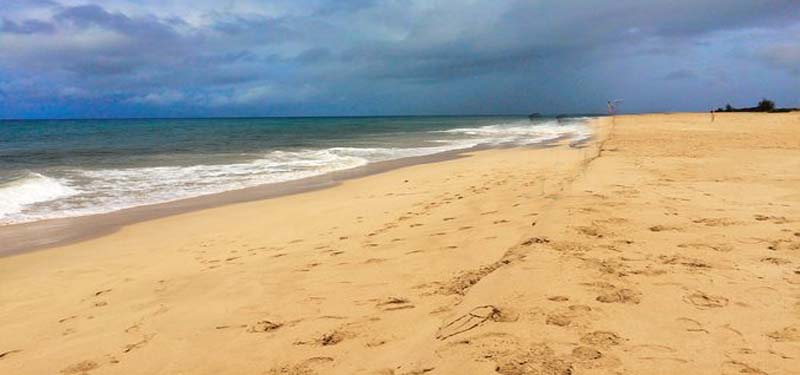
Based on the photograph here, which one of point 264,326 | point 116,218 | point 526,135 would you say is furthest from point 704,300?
point 526,135

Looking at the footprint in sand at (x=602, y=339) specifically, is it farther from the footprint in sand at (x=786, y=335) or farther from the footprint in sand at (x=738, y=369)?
the footprint in sand at (x=786, y=335)

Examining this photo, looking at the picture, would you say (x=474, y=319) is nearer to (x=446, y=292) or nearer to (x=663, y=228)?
(x=446, y=292)

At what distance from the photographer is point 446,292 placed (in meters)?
3.94

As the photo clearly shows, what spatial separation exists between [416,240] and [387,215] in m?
2.07

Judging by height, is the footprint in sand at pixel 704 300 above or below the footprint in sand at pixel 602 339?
above

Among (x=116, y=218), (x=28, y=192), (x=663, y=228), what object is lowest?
(x=116, y=218)

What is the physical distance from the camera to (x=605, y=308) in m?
3.28

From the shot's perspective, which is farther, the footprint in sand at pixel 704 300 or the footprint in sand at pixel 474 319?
the footprint in sand at pixel 704 300

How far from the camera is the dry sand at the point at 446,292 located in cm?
285

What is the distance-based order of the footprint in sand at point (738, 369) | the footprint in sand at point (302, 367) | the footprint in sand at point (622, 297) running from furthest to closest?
the footprint in sand at point (622, 297)
the footprint in sand at point (302, 367)
the footprint in sand at point (738, 369)

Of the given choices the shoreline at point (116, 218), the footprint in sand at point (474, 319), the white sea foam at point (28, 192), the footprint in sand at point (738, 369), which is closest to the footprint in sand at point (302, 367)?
the footprint in sand at point (474, 319)

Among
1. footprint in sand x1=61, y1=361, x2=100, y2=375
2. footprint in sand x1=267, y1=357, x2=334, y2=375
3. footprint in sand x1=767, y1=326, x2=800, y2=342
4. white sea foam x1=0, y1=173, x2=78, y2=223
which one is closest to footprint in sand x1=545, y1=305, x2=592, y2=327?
footprint in sand x1=767, y1=326, x2=800, y2=342

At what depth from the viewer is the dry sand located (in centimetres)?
285

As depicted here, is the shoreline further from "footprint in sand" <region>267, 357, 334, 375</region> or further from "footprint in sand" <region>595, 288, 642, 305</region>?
"footprint in sand" <region>595, 288, 642, 305</region>
